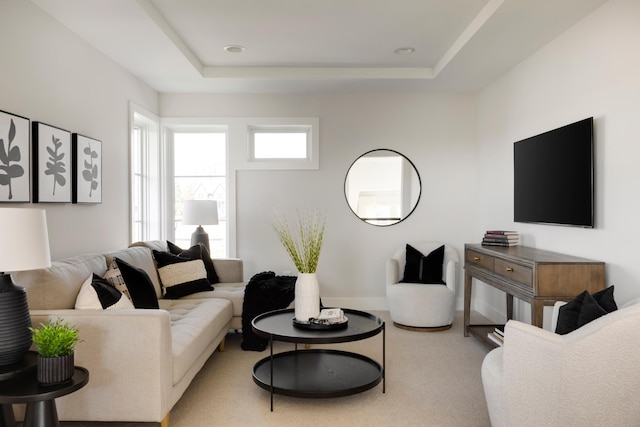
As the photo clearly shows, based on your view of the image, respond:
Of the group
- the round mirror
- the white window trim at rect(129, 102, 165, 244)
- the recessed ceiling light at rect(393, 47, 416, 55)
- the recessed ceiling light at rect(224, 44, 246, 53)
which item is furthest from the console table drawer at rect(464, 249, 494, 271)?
the white window trim at rect(129, 102, 165, 244)

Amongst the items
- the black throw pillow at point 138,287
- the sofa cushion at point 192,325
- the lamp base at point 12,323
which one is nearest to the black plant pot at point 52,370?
the lamp base at point 12,323

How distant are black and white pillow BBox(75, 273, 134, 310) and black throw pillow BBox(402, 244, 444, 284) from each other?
10.1 feet

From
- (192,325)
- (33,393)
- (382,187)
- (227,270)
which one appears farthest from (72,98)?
(382,187)

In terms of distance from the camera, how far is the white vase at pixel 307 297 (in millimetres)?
3264

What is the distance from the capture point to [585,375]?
2.02 m

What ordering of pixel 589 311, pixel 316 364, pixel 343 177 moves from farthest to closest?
pixel 343 177 < pixel 316 364 < pixel 589 311

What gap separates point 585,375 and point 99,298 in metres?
2.42

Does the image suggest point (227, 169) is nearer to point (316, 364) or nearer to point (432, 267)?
point (432, 267)

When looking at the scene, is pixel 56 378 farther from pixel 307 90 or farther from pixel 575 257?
pixel 307 90

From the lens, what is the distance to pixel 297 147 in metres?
5.82

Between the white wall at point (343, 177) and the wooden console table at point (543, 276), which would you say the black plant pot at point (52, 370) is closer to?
the wooden console table at point (543, 276)

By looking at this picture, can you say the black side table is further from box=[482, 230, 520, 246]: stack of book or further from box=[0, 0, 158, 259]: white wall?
box=[482, 230, 520, 246]: stack of book

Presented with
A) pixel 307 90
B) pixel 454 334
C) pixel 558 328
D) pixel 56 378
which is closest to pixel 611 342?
pixel 558 328

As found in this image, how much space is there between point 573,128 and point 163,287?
334 centimetres
